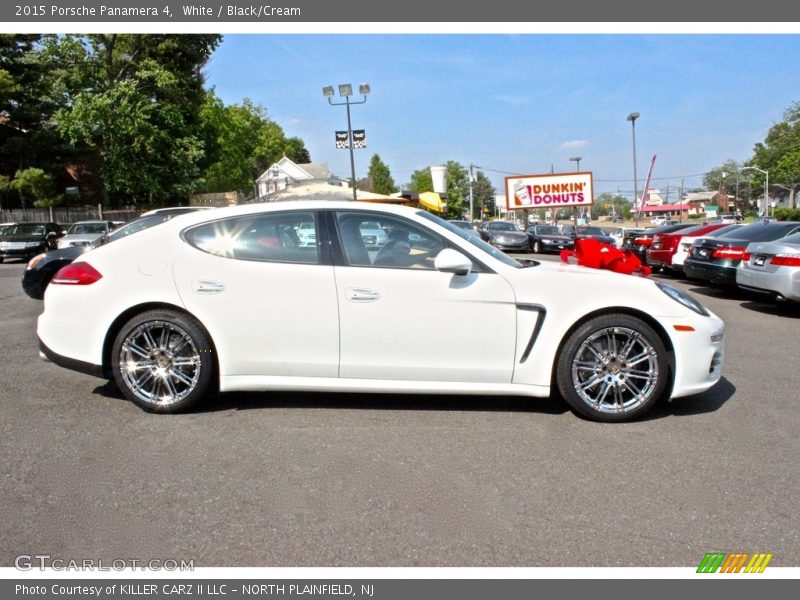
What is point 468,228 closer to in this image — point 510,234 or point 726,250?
point 510,234

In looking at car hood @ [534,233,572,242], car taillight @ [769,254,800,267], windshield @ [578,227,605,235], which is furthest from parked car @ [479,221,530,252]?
car taillight @ [769,254,800,267]

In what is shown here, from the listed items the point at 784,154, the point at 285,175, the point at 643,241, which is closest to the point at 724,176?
the point at 784,154

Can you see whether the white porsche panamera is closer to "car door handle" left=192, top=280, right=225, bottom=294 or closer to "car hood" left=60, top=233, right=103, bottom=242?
"car door handle" left=192, top=280, right=225, bottom=294

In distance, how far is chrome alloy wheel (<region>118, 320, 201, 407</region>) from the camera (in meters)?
4.43

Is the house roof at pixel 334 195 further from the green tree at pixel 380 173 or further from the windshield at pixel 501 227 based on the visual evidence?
the green tree at pixel 380 173

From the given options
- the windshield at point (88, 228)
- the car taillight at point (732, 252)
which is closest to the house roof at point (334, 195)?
the windshield at point (88, 228)

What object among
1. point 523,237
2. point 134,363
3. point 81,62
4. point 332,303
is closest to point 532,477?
point 332,303

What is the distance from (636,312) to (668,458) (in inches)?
40.8

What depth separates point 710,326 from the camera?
4.31 m

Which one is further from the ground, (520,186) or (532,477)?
(520,186)

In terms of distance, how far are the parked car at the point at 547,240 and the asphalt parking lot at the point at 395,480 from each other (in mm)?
20506

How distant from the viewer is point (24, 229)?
2312 cm

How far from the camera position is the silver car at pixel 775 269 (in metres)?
8.52
